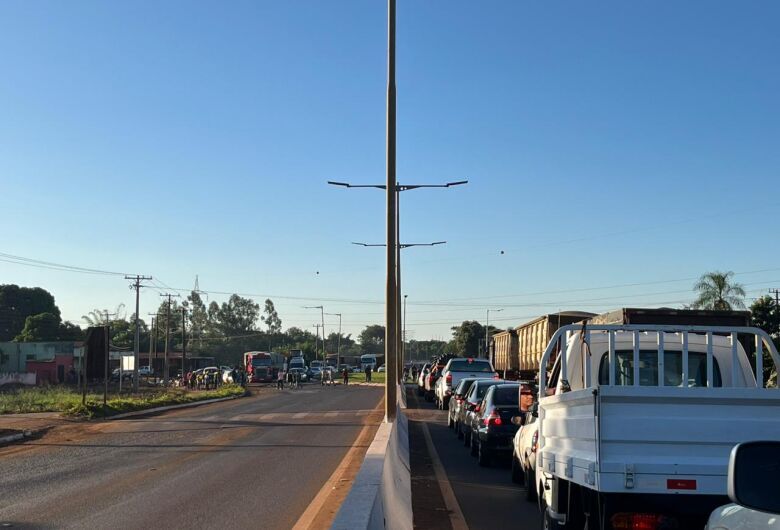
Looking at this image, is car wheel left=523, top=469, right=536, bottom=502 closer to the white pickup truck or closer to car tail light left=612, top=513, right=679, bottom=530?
the white pickup truck

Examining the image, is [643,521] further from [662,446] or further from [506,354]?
[506,354]

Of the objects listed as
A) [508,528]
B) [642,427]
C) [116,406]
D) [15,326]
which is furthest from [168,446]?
[15,326]

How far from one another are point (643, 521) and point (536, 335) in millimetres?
25714

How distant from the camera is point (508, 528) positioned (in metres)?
10.5

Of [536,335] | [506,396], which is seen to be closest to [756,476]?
[506,396]

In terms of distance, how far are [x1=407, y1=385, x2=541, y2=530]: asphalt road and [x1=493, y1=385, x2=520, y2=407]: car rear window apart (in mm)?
1190

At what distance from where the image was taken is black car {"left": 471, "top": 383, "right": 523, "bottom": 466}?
16.3 metres

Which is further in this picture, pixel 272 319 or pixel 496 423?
pixel 272 319

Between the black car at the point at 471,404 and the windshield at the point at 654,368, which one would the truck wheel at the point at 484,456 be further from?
the windshield at the point at 654,368

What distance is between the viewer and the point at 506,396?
17266 mm

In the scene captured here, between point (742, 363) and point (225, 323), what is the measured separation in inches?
7062

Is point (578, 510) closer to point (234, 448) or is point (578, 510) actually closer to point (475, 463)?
point (475, 463)

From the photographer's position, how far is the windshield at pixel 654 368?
866cm

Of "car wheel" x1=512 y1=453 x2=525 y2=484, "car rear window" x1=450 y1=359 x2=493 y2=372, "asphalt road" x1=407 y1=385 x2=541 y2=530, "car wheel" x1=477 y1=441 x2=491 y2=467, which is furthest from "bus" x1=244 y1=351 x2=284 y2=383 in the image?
"car wheel" x1=512 y1=453 x2=525 y2=484
